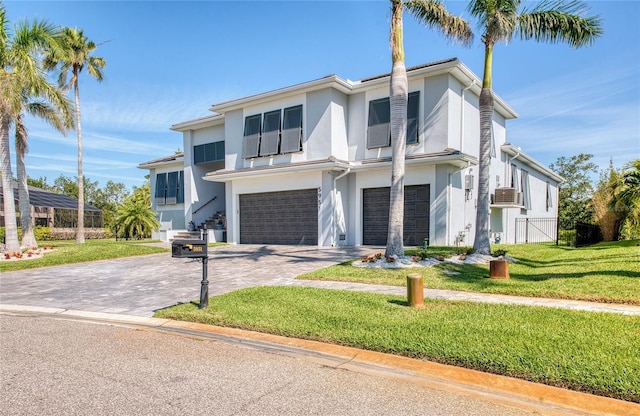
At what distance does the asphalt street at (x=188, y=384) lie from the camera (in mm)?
3100

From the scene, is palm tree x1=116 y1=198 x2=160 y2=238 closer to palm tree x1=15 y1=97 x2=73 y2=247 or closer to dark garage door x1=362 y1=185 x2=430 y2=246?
palm tree x1=15 y1=97 x2=73 y2=247

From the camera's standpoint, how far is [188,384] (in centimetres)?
360

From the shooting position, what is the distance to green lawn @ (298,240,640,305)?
21.9 ft

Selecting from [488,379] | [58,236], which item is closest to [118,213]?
[58,236]

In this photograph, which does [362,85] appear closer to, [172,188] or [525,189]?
[525,189]

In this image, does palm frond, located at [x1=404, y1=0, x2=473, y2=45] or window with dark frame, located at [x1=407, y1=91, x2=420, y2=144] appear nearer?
palm frond, located at [x1=404, y1=0, x2=473, y2=45]

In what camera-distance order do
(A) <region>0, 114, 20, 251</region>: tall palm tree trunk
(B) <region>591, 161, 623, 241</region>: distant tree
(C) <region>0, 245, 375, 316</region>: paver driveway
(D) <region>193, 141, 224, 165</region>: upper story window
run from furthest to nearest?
(D) <region>193, 141, 224, 165</region>: upper story window
(B) <region>591, 161, 623, 241</region>: distant tree
(A) <region>0, 114, 20, 251</region>: tall palm tree trunk
(C) <region>0, 245, 375, 316</region>: paver driveway

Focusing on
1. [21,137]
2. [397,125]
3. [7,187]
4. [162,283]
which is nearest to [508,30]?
[397,125]

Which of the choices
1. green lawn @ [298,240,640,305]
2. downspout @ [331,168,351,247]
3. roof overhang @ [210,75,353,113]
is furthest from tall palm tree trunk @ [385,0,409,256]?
downspout @ [331,168,351,247]

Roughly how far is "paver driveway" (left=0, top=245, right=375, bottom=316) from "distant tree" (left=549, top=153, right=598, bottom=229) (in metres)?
33.6

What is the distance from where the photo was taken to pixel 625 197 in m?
15.7

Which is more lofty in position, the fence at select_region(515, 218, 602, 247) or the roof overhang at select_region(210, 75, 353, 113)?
the roof overhang at select_region(210, 75, 353, 113)

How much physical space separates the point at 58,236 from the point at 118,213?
11.2m

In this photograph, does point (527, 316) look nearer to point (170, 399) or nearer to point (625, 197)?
point (170, 399)
